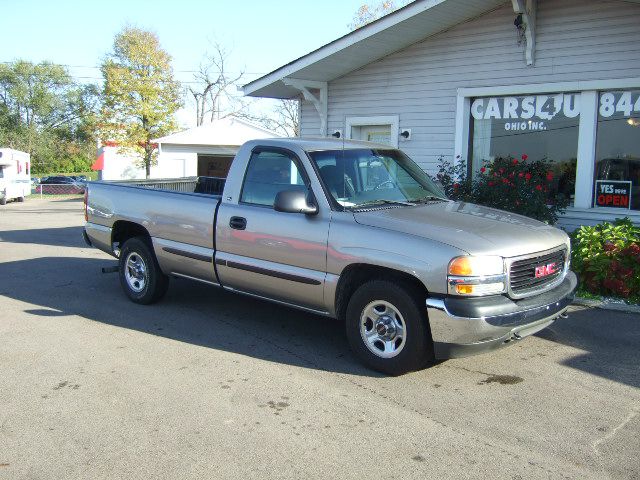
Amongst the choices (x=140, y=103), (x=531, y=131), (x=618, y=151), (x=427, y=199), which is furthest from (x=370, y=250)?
(x=140, y=103)

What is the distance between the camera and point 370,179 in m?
5.82

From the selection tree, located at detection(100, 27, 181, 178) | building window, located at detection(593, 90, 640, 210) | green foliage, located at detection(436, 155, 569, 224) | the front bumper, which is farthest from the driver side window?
tree, located at detection(100, 27, 181, 178)

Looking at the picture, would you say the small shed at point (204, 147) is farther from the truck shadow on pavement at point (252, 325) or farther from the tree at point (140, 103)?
the truck shadow on pavement at point (252, 325)

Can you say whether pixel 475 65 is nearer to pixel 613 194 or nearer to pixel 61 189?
pixel 613 194

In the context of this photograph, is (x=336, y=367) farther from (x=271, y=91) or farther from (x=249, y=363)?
(x=271, y=91)

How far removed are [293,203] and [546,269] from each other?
84.0 inches

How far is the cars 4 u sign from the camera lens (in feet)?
29.6

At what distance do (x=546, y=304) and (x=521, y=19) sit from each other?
20.0ft

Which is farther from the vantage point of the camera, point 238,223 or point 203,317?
point 203,317

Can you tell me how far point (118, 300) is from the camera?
299 inches

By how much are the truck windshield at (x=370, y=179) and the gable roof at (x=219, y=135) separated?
963 inches

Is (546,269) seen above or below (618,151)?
below

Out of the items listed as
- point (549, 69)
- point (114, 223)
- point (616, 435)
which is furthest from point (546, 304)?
point (549, 69)

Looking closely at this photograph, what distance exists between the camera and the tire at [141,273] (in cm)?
702
